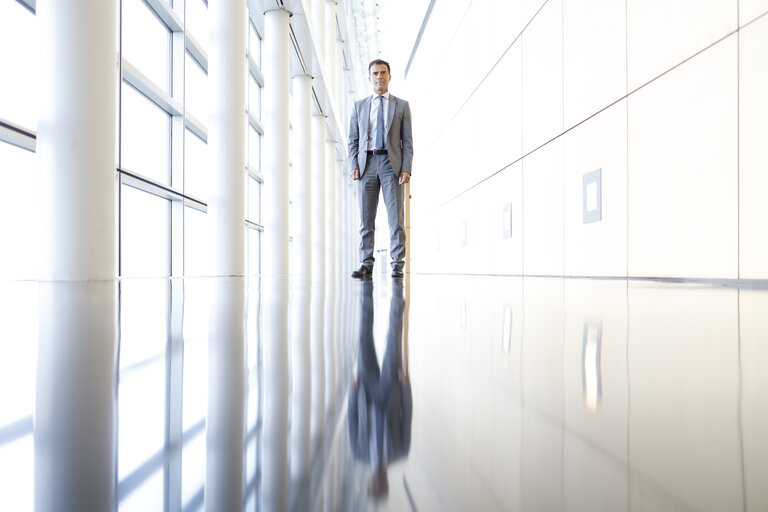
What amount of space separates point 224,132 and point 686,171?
4.29m

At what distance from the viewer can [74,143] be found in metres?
2.72

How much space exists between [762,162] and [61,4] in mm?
3256

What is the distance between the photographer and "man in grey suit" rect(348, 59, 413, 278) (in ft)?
16.5

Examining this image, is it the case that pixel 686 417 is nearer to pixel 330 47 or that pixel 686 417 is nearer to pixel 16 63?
pixel 16 63

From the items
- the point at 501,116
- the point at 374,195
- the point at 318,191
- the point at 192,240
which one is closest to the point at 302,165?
the point at 318,191

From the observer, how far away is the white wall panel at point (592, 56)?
10.7ft

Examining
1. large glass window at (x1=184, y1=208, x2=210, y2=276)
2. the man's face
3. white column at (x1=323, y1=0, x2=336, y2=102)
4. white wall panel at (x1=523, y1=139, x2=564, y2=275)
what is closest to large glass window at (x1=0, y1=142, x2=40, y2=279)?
large glass window at (x1=184, y1=208, x2=210, y2=276)

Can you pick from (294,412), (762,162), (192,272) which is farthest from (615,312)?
(192,272)

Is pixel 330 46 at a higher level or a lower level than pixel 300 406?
higher

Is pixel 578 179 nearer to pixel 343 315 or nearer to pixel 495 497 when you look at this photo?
pixel 343 315

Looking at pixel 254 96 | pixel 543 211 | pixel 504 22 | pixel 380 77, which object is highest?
pixel 254 96

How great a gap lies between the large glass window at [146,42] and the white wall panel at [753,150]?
5.22m

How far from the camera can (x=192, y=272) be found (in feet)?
24.3

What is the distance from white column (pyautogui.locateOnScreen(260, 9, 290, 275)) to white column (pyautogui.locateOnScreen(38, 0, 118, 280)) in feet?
16.0
